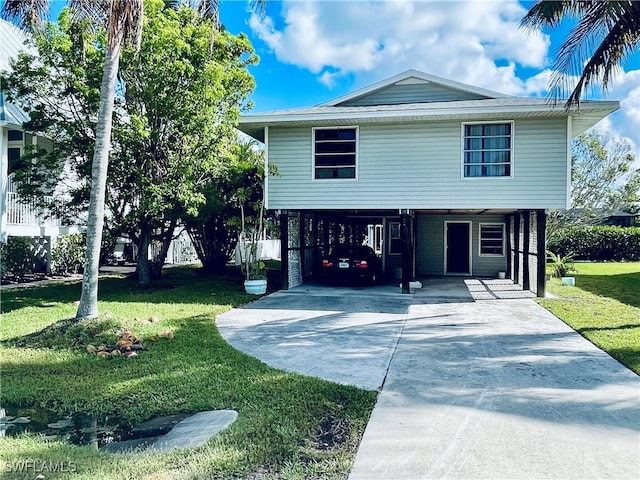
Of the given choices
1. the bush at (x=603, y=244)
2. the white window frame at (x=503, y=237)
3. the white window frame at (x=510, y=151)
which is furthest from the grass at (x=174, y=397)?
the bush at (x=603, y=244)

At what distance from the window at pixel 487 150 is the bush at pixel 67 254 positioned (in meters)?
13.6

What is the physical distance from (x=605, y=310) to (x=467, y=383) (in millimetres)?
6356

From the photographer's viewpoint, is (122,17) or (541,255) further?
(541,255)

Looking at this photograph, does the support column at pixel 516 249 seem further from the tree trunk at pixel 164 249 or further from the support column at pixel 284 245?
the tree trunk at pixel 164 249

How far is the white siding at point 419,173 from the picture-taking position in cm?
1167

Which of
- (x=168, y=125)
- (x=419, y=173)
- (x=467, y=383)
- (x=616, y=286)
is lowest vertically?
(x=467, y=383)

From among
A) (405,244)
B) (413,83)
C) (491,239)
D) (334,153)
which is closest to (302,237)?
(334,153)

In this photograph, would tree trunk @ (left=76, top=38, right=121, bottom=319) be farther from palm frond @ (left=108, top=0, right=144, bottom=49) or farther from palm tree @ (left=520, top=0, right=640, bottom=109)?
palm tree @ (left=520, top=0, right=640, bottom=109)

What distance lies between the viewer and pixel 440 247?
18.5 metres

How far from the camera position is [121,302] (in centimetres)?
1108

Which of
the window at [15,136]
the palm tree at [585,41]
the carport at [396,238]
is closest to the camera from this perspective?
the palm tree at [585,41]

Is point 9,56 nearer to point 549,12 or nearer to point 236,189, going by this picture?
point 236,189

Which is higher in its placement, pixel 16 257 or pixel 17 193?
pixel 17 193

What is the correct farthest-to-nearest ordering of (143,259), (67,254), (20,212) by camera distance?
(67,254) → (20,212) → (143,259)
